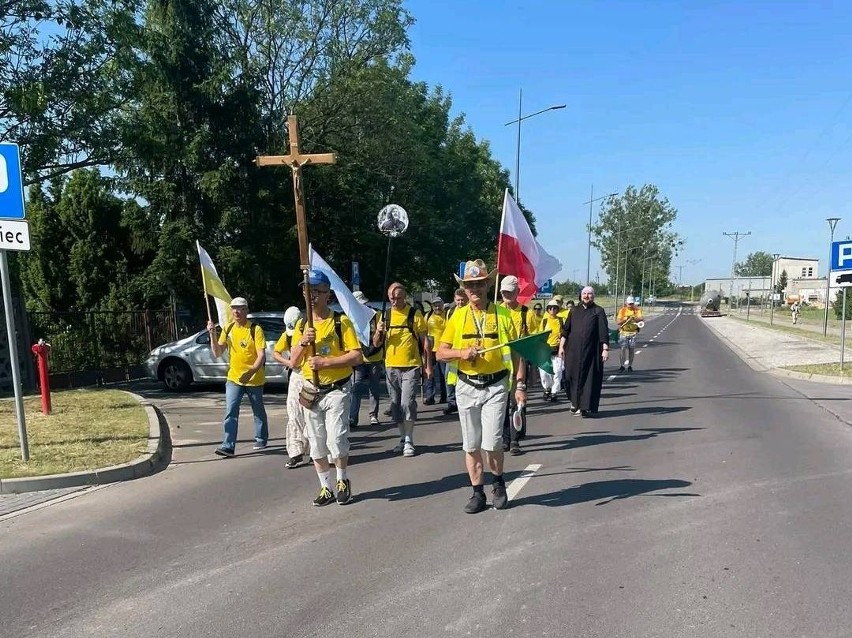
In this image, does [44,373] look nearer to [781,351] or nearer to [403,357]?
[403,357]

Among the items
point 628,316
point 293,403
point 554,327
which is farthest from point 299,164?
point 628,316

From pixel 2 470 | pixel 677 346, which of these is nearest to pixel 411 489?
pixel 2 470

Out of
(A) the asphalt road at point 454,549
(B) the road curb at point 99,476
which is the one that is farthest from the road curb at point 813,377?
(B) the road curb at point 99,476

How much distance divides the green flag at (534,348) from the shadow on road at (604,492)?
1.15m

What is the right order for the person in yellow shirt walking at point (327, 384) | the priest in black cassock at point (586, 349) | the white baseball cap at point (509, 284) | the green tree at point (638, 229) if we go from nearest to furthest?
the person in yellow shirt walking at point (327, 384) → the white baseball cap at point (509, 284) → the priest in black cassock at point (586, 349) → the green tree at point (638, 229)

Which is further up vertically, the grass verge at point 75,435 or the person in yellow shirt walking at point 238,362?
the person in yellow shirt walking at point 238,362

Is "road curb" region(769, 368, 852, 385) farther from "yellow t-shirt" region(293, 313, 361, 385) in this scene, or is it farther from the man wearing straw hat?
"yellow t-shirt" region(293, 313, 361, 385)

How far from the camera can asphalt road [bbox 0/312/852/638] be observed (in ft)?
12.4

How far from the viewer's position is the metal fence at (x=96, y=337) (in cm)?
1489

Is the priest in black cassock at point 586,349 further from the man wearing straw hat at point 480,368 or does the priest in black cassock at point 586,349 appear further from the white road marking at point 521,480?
the man wearing straw hat at point 480,368

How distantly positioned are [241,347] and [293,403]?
1283mm

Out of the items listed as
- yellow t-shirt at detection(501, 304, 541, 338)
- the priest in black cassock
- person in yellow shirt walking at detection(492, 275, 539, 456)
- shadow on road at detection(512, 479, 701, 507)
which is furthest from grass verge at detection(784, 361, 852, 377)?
shadow on road at detection(512, 479, 701, 507)

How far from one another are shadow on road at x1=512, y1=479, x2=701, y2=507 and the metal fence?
1222cm

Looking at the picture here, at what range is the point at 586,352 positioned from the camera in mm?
10156
